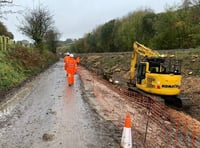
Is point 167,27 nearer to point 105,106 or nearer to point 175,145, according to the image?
point 105,106

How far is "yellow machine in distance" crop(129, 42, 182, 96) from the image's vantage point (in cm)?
1733

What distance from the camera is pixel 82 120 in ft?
38.1

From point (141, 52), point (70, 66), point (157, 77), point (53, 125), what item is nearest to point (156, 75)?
point (157, 77)

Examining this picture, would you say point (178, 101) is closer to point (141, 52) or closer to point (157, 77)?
point (157, 77)

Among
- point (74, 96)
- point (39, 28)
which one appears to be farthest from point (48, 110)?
point (39, 28)

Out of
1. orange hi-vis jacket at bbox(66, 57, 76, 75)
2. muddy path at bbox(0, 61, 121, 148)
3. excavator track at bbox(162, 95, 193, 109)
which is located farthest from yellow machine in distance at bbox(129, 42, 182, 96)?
muddy path at bbox(0, 61, 121, 148)

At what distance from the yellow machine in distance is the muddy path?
3876 millimetres

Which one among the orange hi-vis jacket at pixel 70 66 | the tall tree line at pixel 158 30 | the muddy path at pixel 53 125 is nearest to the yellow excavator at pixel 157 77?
the orange hi-vis jacket at pixel 70 66

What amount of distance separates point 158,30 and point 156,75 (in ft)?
123

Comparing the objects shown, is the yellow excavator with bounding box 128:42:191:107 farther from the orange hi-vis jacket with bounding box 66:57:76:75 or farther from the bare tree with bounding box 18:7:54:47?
the bare tree with bounding box 18:7:54:47

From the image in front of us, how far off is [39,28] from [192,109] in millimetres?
Result: 48395

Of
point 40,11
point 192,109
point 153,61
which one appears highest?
point 40,11

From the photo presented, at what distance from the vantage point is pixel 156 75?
17.5 metres

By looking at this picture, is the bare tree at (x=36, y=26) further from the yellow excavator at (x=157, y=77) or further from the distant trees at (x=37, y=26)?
the yellow excavator at (x=157, y=77)
